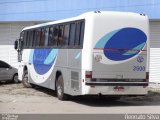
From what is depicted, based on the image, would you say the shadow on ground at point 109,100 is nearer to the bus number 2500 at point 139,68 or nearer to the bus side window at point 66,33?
the bus number 2500 at point 139,68

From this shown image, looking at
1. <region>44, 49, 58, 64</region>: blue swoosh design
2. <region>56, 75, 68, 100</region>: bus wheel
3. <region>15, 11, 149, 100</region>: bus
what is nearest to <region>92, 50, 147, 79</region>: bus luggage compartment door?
<region>15, 11, 149, 100</region>: bus

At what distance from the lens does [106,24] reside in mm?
16328

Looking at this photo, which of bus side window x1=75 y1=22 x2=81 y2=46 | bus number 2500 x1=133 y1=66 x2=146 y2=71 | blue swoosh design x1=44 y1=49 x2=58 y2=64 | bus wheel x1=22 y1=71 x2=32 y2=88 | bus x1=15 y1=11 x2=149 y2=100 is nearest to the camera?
bus x1=15 y1=11 x2=149 y2=100

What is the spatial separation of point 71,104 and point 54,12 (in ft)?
48.4

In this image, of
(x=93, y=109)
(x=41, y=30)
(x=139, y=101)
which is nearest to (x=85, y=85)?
(x=93, y=109)

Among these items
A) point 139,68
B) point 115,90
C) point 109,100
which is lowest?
point 109,100

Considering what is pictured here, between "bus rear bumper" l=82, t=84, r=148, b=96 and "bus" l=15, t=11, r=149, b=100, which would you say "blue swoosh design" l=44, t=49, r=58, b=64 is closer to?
"bus" l=15, t=11, r=149, b=100

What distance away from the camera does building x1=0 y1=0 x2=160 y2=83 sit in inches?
1037

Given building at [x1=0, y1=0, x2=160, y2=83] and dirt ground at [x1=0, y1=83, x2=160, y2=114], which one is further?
building at [x1=0, y1=0, x2=160, y2=83]

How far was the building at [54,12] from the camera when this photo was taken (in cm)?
2635

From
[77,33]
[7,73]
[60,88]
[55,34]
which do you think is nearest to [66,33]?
[77,33]

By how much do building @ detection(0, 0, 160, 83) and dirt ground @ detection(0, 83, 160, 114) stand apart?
5972mm

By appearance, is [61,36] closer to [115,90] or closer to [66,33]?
[66,33]

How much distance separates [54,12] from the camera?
3094 cm
